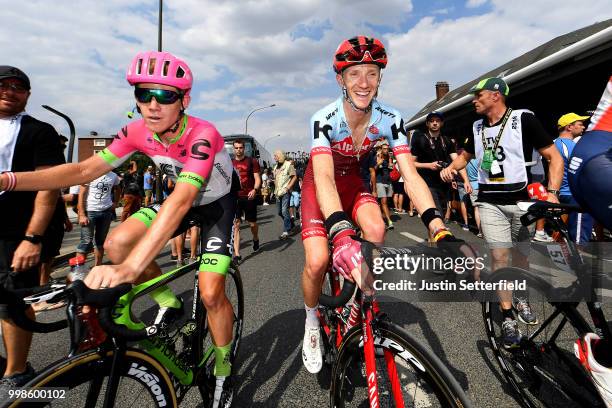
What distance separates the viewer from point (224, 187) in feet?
8.49

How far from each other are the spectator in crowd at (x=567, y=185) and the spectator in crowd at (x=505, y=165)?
4.17 feet

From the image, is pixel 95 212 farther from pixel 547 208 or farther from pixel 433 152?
pixel 547 208

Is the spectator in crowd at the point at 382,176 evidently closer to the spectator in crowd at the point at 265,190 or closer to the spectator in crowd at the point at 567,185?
the spectator in crowd at the point at 567,185

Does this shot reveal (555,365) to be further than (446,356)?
No

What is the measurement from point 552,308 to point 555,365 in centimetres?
35

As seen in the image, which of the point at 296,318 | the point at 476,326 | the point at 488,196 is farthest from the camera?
the point at 296,318

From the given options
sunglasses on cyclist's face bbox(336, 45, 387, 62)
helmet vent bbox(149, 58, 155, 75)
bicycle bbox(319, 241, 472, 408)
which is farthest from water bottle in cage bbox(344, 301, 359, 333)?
helmet vent bbox(149, 58, 155, 75)

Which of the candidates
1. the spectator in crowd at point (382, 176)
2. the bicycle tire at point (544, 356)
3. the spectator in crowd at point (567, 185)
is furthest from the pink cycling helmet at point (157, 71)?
the spectator in crowd at point (382, 176)

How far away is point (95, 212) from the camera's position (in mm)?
5930

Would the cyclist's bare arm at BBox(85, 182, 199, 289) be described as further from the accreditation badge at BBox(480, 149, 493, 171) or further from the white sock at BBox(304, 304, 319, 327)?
the accreditation badge at BBox(480, 149, 493, 171)

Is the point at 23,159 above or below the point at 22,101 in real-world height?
below

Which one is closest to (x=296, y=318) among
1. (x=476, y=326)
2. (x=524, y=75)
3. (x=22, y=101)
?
(x=476, y=326)

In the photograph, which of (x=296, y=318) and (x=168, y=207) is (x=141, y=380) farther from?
(x=296, y=318)

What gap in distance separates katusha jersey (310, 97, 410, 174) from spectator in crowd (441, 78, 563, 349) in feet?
4.52
